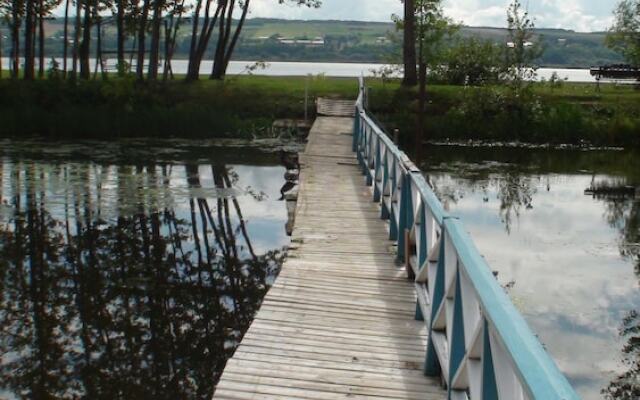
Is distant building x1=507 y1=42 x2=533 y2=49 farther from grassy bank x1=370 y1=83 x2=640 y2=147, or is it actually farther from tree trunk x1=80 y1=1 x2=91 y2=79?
tree trunk x1=80 y1=1 x2=91 y2=79

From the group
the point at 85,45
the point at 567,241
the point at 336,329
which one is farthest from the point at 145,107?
the point at 336,329

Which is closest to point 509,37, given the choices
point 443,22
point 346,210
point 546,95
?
point 546,95

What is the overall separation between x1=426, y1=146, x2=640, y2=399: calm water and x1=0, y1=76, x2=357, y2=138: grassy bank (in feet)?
23.6

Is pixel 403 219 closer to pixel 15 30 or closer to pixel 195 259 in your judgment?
pixel 195 259

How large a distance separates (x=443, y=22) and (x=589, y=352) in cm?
3380

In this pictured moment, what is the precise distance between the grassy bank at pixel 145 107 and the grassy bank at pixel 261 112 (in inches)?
1.3

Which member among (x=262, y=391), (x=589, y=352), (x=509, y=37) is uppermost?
(x=509, y=37)

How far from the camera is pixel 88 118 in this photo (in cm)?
2894

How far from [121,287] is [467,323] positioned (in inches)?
276

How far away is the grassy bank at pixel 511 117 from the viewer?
28797mm

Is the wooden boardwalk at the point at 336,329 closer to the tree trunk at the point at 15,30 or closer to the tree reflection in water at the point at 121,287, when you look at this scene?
the tree reflection in water at the point at 121,287

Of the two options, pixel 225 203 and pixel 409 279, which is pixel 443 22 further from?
pixel 409 279

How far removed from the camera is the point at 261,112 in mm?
30703

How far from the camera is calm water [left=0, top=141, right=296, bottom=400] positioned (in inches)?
331
